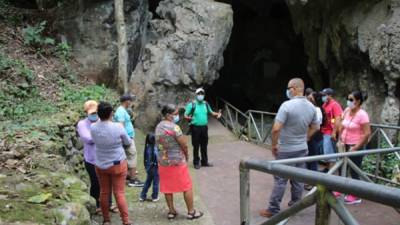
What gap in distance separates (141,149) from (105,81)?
3.82m

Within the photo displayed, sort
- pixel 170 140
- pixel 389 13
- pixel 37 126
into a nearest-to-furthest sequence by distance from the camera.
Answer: pixel 170 140 → pixel 37 126 → pixel 389 13

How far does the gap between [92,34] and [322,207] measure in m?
13.4

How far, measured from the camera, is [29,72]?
33.4 ft

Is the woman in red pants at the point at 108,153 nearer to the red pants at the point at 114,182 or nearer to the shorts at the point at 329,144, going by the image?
the red pants at the point at 114,182

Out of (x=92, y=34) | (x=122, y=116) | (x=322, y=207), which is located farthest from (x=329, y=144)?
(x=92, y=34)

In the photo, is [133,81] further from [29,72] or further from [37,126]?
[37,126]

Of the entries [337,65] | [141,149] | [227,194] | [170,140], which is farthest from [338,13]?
[170,140]

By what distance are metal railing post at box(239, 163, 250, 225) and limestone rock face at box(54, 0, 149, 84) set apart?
11.7 m

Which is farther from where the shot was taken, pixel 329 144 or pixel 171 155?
pixel 329 144

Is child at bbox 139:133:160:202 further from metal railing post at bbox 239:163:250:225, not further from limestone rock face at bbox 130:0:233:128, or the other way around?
limestone rock face at bbox 130:0:233:128

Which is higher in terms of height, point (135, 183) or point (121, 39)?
point (121, 39)

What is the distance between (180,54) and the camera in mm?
14578

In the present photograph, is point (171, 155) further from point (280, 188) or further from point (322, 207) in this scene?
point (322, 207)

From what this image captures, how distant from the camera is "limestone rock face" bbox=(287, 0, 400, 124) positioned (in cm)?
1255
